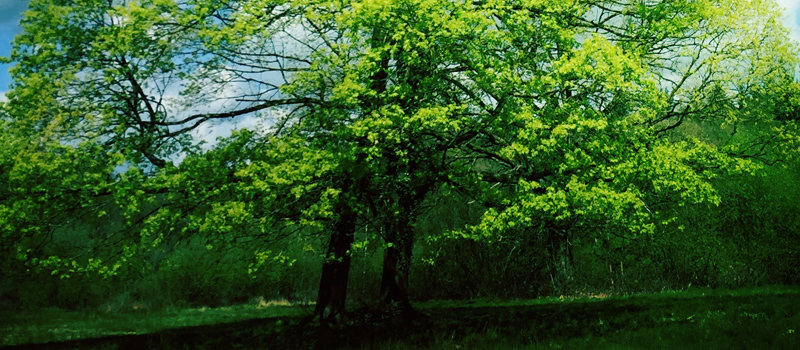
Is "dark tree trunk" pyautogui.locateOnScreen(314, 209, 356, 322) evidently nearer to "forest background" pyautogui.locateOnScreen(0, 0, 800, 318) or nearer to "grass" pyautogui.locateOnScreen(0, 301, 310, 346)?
"forest background" pyautogui.locateOnScreen(0, 0, 800, 318)

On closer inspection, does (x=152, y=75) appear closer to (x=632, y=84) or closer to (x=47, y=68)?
(x=47, y=68)

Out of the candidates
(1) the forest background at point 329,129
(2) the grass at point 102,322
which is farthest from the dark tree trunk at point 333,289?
(2) the grass at point 102,322

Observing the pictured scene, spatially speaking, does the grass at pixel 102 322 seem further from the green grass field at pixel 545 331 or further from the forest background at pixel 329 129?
the forest background at pixel 329 129

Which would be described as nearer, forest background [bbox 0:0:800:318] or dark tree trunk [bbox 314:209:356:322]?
forest background [bbox 0:0:800:318]

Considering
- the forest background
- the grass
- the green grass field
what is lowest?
the green grass field

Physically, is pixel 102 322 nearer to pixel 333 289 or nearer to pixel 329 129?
pixel 333 289

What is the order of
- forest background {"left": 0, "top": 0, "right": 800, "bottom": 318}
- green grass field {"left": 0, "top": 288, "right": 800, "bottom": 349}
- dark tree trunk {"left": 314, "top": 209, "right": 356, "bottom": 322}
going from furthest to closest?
1. dark tree trunk {"left": 314, "top": 209, "right": 356, "bottom": 322}
2. forest background {"left": 0, "top": 0, "right": 800, "bottom": 318}
3. green grass field {"left": 0, "top": 288, "right": 800, "bottom": 349}

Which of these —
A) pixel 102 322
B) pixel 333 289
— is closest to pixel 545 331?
pixel 333 289

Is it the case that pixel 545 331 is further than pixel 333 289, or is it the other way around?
pixel 333 289

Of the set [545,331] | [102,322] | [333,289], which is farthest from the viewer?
[102,322]

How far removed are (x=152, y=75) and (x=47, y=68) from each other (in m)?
2.35

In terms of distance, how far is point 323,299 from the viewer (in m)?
18.1

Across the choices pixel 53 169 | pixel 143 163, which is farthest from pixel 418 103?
pixel 53 169

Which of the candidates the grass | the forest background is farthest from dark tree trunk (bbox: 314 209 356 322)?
the grass
